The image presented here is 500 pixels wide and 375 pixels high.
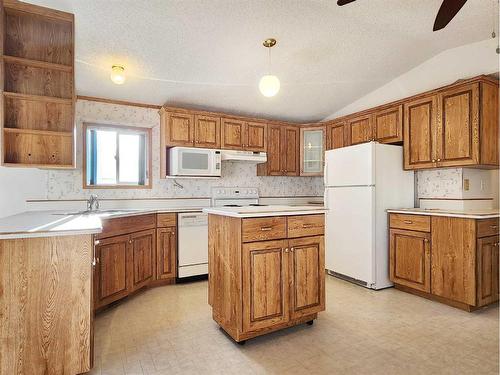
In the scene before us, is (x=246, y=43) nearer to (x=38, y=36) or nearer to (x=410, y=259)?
(x=38, y=36)

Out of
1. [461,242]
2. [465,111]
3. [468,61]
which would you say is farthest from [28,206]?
[468,61]

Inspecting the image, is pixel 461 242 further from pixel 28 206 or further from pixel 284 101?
pixel 28 206

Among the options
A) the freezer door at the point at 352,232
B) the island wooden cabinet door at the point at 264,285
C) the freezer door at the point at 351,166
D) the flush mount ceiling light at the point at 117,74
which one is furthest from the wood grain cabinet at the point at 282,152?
the island wooden cabinet door at the point at 264,285

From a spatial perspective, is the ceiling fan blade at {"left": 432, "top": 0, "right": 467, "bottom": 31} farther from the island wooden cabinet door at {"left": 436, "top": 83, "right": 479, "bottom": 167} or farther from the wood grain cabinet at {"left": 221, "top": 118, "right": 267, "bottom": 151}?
the wood grain cabinet at {"left": 221, "top": 118, "right": 267, "bottom": 151}

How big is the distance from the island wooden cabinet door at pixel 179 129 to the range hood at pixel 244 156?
1.60 feet

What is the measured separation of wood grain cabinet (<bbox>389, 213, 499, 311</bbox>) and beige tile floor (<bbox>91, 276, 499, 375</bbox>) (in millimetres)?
157

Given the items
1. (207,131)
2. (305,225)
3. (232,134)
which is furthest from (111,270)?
(232,134)

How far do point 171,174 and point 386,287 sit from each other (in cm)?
296

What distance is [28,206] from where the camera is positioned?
3.20m

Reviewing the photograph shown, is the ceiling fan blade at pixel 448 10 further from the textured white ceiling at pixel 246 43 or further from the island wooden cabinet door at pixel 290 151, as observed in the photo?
the island wooden cabinet door at pixel 290 151

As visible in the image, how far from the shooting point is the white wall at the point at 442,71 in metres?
3.11

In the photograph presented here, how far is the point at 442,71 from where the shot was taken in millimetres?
3463

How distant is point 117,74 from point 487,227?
394 centimetres

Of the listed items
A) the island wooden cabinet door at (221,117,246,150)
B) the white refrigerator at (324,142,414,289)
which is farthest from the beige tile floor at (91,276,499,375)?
the island wooden cabinet door at (221,117,246,150)
